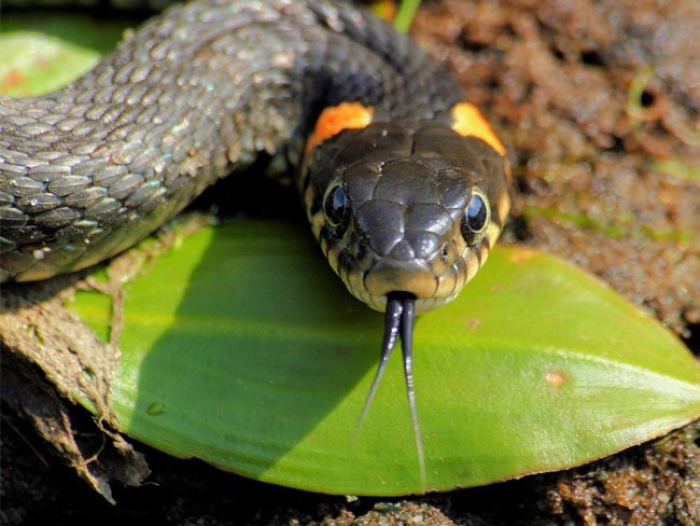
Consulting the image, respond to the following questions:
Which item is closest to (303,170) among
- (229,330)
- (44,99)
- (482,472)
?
(229,330)

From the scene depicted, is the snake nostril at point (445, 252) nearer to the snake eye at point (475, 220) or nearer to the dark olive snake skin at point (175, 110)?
the snake eye at point (475, 220)

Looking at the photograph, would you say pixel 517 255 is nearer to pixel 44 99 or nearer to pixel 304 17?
pixel 304 17

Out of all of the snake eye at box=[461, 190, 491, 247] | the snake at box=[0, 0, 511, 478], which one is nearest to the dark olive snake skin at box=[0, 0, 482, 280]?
the snake at box=[0, 0, 511, 478]

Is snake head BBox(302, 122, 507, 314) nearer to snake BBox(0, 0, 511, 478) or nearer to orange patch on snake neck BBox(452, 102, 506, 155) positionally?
snake BBox(0, 0, 511, 478)

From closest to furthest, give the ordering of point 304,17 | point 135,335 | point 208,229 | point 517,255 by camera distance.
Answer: point 135,335 → point 517,255 → point 208,229 → point 304,17

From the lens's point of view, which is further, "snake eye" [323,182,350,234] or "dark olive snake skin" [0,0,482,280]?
"dark olive snake skin" [0,0,482,280]

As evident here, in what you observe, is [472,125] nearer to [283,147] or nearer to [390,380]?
[283,147]

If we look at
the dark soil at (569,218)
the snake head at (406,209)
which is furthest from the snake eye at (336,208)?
the dark soil at (569,218)

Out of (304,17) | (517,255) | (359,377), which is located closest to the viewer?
(359,377)
